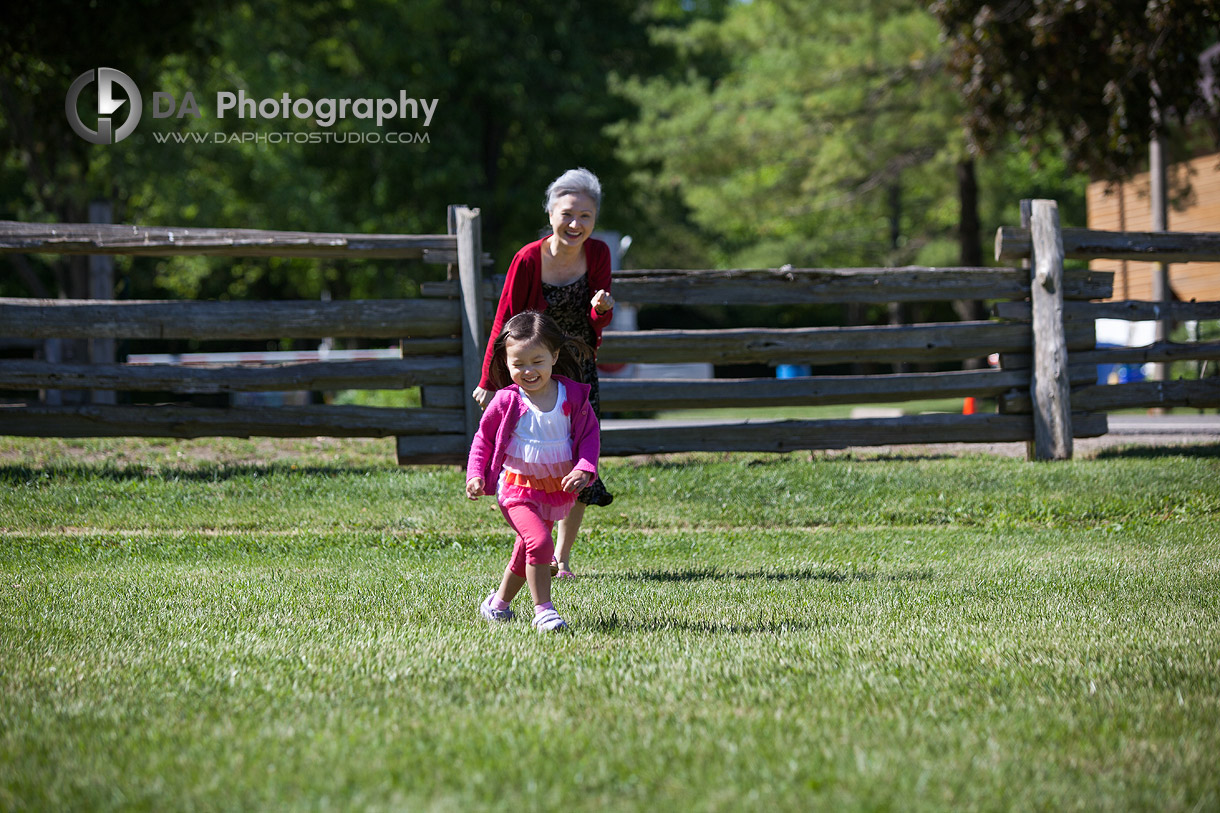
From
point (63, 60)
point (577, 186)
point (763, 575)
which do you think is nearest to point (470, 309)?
point (577, 186)

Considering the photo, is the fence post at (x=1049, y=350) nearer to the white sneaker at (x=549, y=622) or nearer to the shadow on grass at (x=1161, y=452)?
the shadow on grass at (x=1161, y=452)

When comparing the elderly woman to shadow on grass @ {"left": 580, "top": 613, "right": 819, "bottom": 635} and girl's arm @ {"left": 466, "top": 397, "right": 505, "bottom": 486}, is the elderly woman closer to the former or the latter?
girl's arm @ {"left": 466, "top": 397, "right": 505, "bottom": 486}

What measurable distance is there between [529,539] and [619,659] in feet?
2.67

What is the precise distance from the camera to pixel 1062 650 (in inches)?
154

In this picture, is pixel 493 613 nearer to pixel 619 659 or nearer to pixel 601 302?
pixel 619 659

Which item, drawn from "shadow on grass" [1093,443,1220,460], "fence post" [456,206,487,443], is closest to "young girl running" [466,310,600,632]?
"fence post" [456,206,487,443]

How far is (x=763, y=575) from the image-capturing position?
585 cm

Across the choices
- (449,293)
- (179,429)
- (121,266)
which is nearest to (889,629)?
(449,293)

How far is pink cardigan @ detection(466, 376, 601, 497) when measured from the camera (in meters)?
4.60

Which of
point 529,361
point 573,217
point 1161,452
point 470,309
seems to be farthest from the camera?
point 1161,452

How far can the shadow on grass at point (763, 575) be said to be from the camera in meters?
5.72

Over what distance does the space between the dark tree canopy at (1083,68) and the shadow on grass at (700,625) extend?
10.3 meters

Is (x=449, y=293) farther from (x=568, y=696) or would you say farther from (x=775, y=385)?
(x=568, y=696)

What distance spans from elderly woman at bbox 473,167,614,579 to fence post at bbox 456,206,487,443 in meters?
3.39
